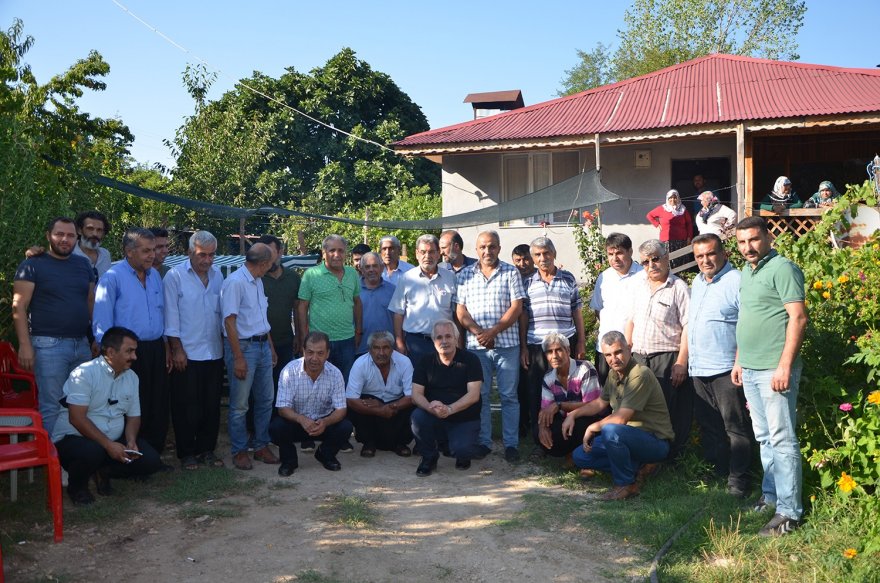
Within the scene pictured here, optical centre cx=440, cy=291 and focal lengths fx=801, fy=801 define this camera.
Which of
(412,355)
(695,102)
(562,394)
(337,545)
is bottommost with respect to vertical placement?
(337,545)

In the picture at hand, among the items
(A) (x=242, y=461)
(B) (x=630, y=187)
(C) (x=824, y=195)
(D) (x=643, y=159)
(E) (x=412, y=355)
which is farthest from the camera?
(B) (x=630, y=187)

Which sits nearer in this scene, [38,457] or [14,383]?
[38,457]

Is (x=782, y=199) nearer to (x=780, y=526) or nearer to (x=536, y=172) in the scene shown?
(x=536, y=172)

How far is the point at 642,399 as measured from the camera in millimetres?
5402

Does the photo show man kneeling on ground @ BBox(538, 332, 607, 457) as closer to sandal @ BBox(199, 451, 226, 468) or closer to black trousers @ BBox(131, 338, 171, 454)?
sandal @ BBox(199, 451, 226, 468)

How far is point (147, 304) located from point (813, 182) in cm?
1212

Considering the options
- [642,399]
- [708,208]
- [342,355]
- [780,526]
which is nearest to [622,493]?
[642,399]

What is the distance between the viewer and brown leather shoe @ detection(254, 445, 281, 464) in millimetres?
6224

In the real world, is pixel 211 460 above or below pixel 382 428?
below

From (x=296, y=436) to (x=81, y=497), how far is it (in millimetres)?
1545

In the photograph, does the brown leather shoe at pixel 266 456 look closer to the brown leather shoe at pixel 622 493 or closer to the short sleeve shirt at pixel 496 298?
the short sleeve shirt at pixel 496 298

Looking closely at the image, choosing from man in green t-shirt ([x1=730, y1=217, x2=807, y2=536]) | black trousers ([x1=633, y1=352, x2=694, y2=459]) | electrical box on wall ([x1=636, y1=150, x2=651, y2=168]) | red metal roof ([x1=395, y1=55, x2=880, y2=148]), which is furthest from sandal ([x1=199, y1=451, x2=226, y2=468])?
electrical box on wall ([x1=636, y1=150, x2=651, y2=168])

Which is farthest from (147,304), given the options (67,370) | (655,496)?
(655,496)

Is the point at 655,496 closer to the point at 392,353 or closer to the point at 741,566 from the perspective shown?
the point at 741,566
